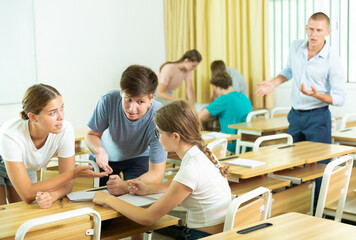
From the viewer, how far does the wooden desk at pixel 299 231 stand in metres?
1.63

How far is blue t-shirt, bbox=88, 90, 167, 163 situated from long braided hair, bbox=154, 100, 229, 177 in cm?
50

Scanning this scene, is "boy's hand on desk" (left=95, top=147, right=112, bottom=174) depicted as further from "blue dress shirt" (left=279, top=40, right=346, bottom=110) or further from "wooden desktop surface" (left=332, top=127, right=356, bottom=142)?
"wooden desktop surface" (left=332, top=127, right=356, bottom=142)

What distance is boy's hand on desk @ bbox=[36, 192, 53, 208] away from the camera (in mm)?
2135

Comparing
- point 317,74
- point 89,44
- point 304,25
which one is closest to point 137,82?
point 317,74

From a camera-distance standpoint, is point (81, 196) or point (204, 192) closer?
point (204, 192)

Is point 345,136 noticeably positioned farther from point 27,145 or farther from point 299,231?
point 27,145

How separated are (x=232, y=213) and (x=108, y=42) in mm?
5556

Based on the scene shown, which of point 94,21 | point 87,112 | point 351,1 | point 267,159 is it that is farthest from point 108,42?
point 267,159

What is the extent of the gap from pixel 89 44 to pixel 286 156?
4461 millimetres

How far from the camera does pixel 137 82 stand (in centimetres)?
241

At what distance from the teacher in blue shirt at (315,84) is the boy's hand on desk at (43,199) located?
88.5 inches

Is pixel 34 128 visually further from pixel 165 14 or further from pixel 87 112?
pixel 165 14

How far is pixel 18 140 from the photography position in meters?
2.30

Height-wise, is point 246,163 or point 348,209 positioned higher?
point 246,163
